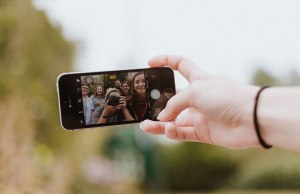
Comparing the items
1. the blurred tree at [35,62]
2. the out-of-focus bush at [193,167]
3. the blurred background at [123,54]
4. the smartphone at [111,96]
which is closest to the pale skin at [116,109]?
the smartphone at [111,96]

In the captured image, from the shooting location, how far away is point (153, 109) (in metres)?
1.01

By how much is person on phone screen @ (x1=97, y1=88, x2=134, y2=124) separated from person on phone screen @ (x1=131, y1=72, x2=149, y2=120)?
15mm

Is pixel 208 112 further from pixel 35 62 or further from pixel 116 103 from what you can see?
pixel 35 62

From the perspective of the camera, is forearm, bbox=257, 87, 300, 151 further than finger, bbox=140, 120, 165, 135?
No

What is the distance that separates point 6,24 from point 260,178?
2561 millimetres

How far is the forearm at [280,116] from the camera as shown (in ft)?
2.34

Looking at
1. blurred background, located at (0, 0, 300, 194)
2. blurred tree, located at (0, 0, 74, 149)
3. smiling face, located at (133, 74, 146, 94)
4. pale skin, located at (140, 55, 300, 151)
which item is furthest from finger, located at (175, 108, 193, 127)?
blurred tree, located at (0, 0, 74, 149)

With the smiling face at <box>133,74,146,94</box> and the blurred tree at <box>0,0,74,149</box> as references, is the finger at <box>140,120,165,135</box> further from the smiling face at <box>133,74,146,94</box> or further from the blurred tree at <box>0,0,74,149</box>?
the blurred tree at <box>0,0,74,149</box>

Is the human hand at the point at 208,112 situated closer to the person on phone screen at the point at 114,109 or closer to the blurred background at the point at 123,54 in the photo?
the person on phone screen at the point at 114,109

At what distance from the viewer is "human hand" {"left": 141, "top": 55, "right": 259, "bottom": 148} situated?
78cm

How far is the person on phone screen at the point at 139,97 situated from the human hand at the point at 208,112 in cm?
6

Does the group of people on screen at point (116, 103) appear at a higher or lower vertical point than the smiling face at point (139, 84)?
lower

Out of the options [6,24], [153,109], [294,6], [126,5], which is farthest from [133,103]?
[126,5]

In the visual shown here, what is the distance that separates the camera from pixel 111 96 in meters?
1.00
